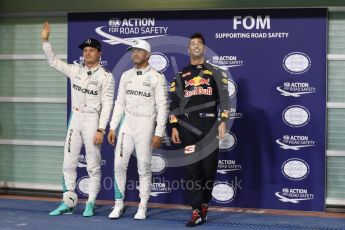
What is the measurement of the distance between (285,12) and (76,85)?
246 centimetres

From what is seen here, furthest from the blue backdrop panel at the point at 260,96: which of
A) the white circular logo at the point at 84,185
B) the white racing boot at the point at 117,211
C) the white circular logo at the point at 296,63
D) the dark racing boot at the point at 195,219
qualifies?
the dark racing boot at the point at 195,219

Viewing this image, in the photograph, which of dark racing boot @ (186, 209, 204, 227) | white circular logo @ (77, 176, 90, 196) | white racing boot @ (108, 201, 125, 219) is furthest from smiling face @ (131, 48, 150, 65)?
white circular logo @ (77, 176, 90, 196)

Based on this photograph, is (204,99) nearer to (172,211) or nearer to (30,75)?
(172,211)

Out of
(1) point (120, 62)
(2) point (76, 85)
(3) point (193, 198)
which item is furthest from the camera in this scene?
(1) point (120, 62)

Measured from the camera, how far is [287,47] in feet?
22.4

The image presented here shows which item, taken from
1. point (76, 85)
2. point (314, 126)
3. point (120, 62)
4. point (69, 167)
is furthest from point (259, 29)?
point (69, 167)

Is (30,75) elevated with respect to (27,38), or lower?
lower

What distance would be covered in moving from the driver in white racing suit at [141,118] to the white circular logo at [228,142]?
1017 mm

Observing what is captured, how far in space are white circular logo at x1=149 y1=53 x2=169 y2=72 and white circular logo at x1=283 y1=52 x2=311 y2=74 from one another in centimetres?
139

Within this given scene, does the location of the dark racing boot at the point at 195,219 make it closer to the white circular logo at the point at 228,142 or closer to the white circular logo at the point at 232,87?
the white circular logo at the point at 228,142

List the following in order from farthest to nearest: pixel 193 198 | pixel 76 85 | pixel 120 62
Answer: pixel 120 62 < pixel 76 85 < pixel 193 198

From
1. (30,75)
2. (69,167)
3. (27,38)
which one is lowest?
(69,167)

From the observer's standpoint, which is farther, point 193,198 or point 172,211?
point 172,211

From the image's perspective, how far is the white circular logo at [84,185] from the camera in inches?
293
